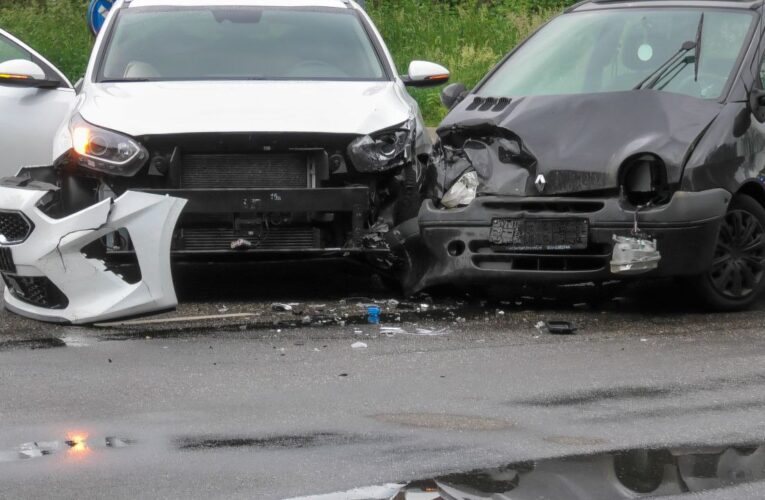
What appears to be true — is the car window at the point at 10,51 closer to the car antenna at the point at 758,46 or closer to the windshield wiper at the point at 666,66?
the windshield wiper at the point at 666,66

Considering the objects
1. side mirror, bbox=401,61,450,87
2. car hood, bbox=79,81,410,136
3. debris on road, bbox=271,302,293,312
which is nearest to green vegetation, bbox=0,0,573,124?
side mirror, bbox=401,61,450,87

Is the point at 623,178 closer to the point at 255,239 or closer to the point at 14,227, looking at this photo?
the point at 255,239

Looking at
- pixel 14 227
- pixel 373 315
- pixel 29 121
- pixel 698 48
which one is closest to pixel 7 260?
pixel 14 227

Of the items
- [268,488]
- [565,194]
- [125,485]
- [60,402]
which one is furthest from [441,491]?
[565,194]

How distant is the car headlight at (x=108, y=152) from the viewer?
8828mm

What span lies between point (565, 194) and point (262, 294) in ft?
6.57

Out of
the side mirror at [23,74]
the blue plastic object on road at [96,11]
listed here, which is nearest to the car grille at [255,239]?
the side mirror at [23,74]

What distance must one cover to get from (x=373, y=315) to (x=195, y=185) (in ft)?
4.02

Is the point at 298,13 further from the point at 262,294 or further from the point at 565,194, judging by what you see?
the point at 565,194

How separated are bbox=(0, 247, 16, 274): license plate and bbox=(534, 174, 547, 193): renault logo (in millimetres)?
2793

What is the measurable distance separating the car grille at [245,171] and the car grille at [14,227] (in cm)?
90

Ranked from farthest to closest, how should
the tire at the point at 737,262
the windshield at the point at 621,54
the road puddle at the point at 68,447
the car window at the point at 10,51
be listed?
the car window at the point at 10,51 → the windshield at the point at 621,54 → the tire at the point at 737,262 → the road puddle at the point at 68,447

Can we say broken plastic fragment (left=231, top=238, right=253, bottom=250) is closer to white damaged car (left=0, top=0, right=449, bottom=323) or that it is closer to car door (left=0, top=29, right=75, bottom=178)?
white damaged car (left=0, top=0, right=449, bottom=323)

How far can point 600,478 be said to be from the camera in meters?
5.24
